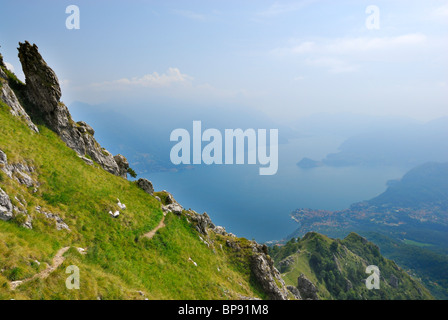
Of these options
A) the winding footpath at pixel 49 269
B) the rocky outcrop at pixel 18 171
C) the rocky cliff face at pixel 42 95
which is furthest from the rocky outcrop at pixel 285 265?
the rocky outcrop at pixel 18 171

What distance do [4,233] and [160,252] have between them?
50.1 feet

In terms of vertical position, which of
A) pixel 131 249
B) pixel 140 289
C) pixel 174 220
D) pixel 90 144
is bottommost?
pixel 140 289

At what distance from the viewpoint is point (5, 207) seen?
17.7m

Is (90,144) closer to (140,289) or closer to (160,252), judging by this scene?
(160,252)

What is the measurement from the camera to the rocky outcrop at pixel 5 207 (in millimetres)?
17391

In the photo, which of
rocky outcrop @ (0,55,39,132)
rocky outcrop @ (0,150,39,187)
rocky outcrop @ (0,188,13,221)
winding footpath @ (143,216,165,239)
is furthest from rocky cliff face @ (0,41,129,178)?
rocky outcrop @ (0,188,13,221)

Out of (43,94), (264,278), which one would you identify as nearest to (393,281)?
(264,278)

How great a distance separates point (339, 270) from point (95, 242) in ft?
586

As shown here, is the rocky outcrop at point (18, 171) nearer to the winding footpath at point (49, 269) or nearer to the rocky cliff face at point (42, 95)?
the winding footpath at point (49, 269)

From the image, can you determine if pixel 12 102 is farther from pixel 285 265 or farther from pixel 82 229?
pixel 285 265

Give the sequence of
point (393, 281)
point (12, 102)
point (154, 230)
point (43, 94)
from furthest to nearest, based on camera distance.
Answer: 1. point (393, 281)
2. point (43, 94)
3. point (12, 102)
4. point (154, 230)

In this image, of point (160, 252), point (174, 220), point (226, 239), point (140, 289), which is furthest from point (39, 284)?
point (226, 239)
